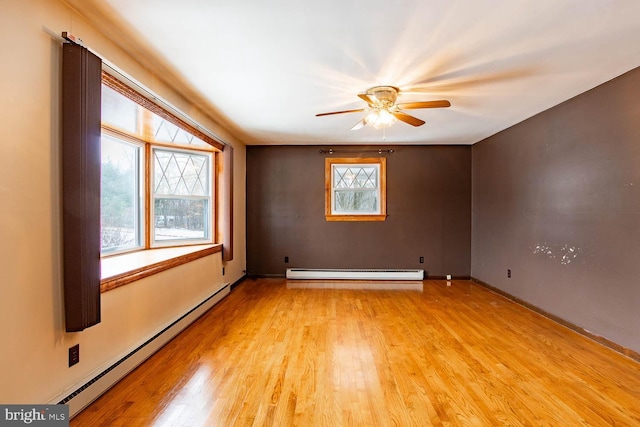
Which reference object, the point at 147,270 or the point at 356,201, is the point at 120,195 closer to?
the point at 147,270

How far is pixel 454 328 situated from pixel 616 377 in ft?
4.07

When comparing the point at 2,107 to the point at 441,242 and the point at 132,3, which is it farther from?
the point at 441,242

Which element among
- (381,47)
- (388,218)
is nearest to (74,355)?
(381,47)

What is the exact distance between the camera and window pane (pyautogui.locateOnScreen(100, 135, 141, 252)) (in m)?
3.32

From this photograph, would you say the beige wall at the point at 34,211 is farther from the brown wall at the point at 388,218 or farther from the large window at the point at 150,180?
the brown wall at the point at 388,218

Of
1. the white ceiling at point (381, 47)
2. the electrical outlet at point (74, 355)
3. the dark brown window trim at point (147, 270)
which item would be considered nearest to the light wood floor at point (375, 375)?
the electrical outlet at point (74, 355)

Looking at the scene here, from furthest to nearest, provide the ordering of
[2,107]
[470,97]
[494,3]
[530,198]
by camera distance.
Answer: [530,198] < [470,97] < [494,3] < [2,107]

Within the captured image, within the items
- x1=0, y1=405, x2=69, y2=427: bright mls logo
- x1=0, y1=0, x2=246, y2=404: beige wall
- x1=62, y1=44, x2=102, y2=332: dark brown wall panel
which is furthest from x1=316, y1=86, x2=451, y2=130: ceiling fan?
x1=0, y1=405, x2=69, y2=427: bright mls logo

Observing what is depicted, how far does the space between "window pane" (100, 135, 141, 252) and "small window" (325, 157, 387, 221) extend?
296 cm

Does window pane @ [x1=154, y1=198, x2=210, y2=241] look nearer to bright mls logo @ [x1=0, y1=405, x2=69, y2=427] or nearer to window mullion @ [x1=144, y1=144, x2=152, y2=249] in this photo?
window mullion @ [x1=144, y1=144, x2=152, y2=249]

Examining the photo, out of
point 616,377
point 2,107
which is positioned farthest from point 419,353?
point 2,107

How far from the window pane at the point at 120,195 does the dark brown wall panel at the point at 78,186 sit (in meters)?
1.49

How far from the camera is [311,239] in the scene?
564cm

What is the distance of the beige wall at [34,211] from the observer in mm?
1496
